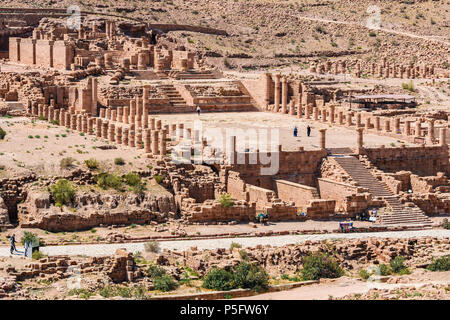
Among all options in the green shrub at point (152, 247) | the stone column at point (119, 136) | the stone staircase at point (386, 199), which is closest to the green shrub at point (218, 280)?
the green shrub at point (152, 247)

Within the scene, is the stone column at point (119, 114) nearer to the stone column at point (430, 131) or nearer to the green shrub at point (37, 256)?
the stone column at point (430, 131)

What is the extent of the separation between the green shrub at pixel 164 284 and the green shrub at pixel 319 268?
4.50 m

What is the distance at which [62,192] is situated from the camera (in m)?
46.4

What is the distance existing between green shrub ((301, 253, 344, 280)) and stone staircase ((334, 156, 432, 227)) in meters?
8.06

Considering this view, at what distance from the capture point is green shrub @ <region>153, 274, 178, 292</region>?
3834 centimetres

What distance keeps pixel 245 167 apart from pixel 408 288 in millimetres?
16456

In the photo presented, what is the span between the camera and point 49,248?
42094 millimetres

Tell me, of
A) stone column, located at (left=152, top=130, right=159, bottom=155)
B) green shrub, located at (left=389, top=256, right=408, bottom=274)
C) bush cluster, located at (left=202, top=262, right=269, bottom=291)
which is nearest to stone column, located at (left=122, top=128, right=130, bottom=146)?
stone column, located at (left=152, top=130, right=159, bottom=155)

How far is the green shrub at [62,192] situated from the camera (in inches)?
1818

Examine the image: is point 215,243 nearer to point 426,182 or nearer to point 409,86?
point 426,182

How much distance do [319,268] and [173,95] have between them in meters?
30.2

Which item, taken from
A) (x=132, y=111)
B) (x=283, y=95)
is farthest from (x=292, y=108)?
(x=132, y=111)

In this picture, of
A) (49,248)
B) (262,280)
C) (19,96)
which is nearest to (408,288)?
(262,280)

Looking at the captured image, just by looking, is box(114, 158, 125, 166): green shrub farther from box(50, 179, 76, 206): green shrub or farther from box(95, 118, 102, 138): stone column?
box(95, 118, 102, 138): stone column
